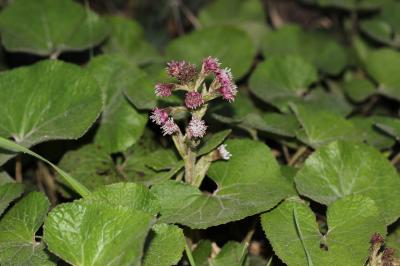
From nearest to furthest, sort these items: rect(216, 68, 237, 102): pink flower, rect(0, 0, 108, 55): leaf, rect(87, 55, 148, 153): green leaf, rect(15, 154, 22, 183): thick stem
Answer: rect(216, 68, 237, 102): pink flower
rect(15, 154, 22, 183): thick stem
rect(87, 55, 148, 153): green leaf
rect(0, 0, 108, 55): leaf

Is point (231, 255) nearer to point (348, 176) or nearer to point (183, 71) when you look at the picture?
point (348, 176)

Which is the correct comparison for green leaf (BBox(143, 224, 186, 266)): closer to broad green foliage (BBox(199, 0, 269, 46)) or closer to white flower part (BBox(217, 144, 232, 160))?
white flower part (BBox(217, 144, 232, 160))

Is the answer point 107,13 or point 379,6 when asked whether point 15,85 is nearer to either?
point 107,13

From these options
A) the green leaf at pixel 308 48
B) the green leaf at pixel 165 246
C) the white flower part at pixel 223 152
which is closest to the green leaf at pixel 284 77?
the green leaf at pixel 308 48

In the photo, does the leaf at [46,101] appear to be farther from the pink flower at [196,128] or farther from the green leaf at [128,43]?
the green leaf at [128,43]

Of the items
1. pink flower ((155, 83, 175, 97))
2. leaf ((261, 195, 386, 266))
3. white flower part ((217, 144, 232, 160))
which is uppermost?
pink flower ((155, 83, 175, 97))

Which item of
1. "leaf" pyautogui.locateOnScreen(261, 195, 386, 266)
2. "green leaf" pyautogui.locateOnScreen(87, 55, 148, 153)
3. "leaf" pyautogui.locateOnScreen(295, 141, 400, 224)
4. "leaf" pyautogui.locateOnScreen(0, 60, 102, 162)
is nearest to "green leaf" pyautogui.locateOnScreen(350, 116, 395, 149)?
"leaf" pyautogui.locateOnScreen(295, 141, 400, 224)

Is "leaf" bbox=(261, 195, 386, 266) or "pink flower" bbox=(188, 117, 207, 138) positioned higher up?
"pink flower" bbox=(188, 117, 207, 138)

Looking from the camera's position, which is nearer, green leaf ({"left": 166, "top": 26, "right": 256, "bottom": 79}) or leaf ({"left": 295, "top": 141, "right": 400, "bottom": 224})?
leaf ({"left": 295, "top": 141, "right": 400, "bottom": 224})

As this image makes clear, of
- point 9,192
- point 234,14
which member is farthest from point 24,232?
point 234,14
